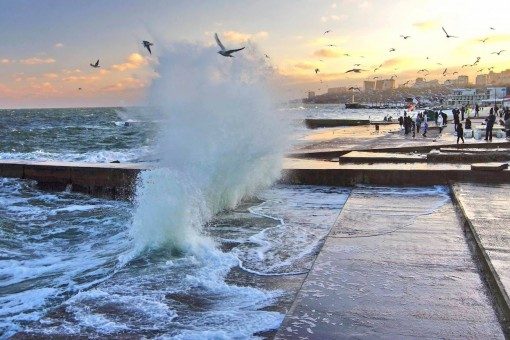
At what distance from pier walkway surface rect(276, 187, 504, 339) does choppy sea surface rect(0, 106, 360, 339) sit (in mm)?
392

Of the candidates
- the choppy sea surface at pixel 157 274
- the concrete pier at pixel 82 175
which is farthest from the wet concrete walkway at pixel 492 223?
the concrete pier at pixel 82 175

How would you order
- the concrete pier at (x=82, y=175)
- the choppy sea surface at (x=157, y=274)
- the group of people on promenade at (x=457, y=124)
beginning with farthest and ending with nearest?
the group of people on promenade at (x=457, y=124) < the concrete pier at (x=82, y=175) < the choppy sea surface at (x=157, y=274)

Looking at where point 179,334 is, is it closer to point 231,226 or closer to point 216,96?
point 231,226

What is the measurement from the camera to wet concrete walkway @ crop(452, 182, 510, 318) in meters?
4.11

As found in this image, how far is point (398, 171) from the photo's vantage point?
10188 mm

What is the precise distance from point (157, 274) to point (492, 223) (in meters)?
3.89

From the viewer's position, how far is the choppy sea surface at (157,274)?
4082 mm

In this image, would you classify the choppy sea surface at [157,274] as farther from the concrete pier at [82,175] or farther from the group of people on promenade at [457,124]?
the group of people on promenade at [457,124]

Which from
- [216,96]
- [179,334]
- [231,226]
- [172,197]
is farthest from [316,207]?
[179,334]

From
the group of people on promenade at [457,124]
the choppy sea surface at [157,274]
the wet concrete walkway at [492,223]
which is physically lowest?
the choppy sea surface at [157,274]

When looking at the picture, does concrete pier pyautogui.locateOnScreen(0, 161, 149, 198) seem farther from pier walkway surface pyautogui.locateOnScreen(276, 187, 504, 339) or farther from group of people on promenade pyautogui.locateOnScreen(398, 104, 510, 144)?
group of people on promenade pyautogui.locateOnScreen(398, 104, 510, 144)

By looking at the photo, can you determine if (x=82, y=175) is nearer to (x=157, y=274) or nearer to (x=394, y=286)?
(x=157, y=274)

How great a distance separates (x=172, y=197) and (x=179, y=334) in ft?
12.4

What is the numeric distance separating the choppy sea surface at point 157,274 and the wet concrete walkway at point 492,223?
1.74 m
